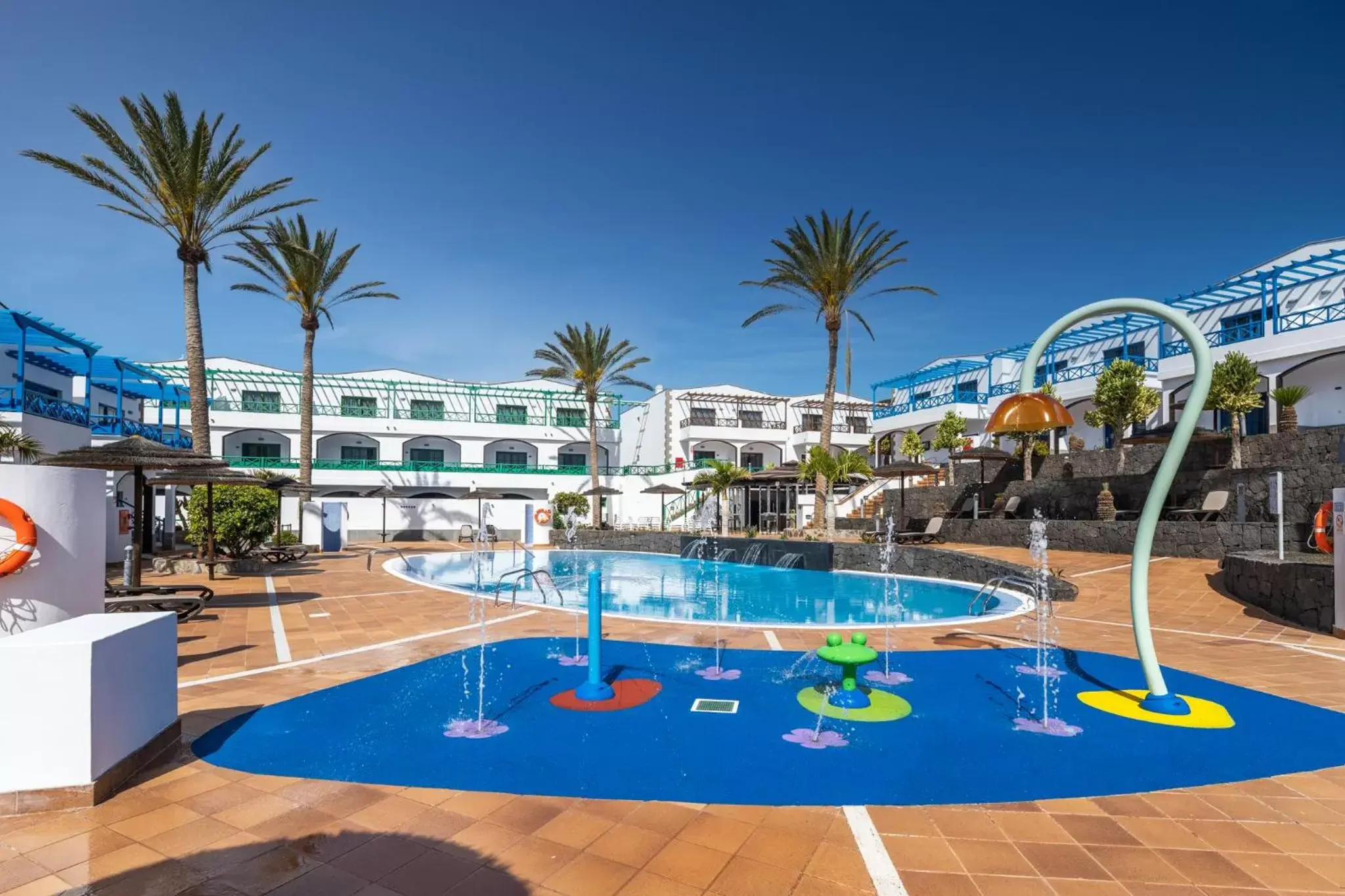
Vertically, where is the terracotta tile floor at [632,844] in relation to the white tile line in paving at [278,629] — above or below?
above

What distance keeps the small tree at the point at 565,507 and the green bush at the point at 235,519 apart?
51.1 feet

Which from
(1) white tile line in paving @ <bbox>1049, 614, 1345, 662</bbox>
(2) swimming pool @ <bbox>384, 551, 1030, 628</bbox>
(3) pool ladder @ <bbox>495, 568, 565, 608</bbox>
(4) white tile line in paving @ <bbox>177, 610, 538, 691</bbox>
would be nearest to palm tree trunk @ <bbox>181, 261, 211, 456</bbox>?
(2) swimming pool @ <bbox>384, 551, 1030, 628</bbox>

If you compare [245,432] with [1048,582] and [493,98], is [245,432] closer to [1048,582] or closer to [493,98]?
[493,98]

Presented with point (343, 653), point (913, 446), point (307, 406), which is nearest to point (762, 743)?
point (343, 653)

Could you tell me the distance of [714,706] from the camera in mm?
6320

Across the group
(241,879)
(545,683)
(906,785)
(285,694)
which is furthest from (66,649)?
(906,785)

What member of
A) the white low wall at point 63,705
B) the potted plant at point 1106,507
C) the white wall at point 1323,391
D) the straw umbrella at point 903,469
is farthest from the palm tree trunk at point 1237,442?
the white low wall at point 63,705

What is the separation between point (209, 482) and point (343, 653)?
778 centimetres

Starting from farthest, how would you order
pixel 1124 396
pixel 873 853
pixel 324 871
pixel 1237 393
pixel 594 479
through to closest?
pixel 594 479
pixel 1124 396
pixel 1237 393
pixel 873 853
pixel 324 871

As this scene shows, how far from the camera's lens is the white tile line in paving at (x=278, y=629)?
26.3ft

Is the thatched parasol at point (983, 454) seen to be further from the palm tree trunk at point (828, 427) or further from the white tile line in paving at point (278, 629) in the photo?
the white tile line in paving at point (278, 629)

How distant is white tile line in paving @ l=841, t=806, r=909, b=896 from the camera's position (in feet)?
10.7

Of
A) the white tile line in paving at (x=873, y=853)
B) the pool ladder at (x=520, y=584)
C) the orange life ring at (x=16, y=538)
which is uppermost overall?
the orange life ring at (x=16, y=538)

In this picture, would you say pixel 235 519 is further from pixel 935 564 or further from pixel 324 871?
pixel 935 564
